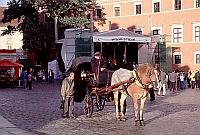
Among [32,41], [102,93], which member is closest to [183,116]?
[102,93]

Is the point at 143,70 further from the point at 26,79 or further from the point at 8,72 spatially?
the point at 8,72

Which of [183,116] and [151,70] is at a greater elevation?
[151,70]

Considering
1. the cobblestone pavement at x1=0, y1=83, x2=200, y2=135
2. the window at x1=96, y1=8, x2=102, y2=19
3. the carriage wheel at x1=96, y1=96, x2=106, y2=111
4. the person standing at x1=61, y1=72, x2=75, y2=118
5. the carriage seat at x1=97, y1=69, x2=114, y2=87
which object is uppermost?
the window at x1=96, y1=8, x2=102, y2=19

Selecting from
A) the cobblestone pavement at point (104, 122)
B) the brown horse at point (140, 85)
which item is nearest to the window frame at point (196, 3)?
the cobblestone pavement at point (104, 122)

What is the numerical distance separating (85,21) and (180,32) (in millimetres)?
12163

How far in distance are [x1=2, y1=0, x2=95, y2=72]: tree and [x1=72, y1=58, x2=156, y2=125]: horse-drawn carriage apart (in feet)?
143

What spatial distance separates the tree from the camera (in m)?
64.5

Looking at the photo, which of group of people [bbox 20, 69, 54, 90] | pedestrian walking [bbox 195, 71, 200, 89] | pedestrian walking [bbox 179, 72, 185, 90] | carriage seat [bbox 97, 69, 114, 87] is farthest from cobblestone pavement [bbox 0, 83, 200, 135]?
pedestrian walking [bbox 195, 71, 200, 89]

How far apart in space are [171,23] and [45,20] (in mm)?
20126

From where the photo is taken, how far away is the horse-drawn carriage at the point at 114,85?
49.4 feet

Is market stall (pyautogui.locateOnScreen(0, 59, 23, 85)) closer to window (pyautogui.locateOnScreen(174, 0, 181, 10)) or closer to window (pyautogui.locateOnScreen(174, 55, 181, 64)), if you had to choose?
window (pyautogui.locateOnScreen(174, 55, 181, 64))

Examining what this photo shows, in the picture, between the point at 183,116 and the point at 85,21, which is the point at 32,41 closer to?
the point at 85,21

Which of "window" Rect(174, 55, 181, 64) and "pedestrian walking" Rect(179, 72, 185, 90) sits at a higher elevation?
"window" Rect(174, 55, 181, 64)

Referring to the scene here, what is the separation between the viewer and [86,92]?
18.2 m
